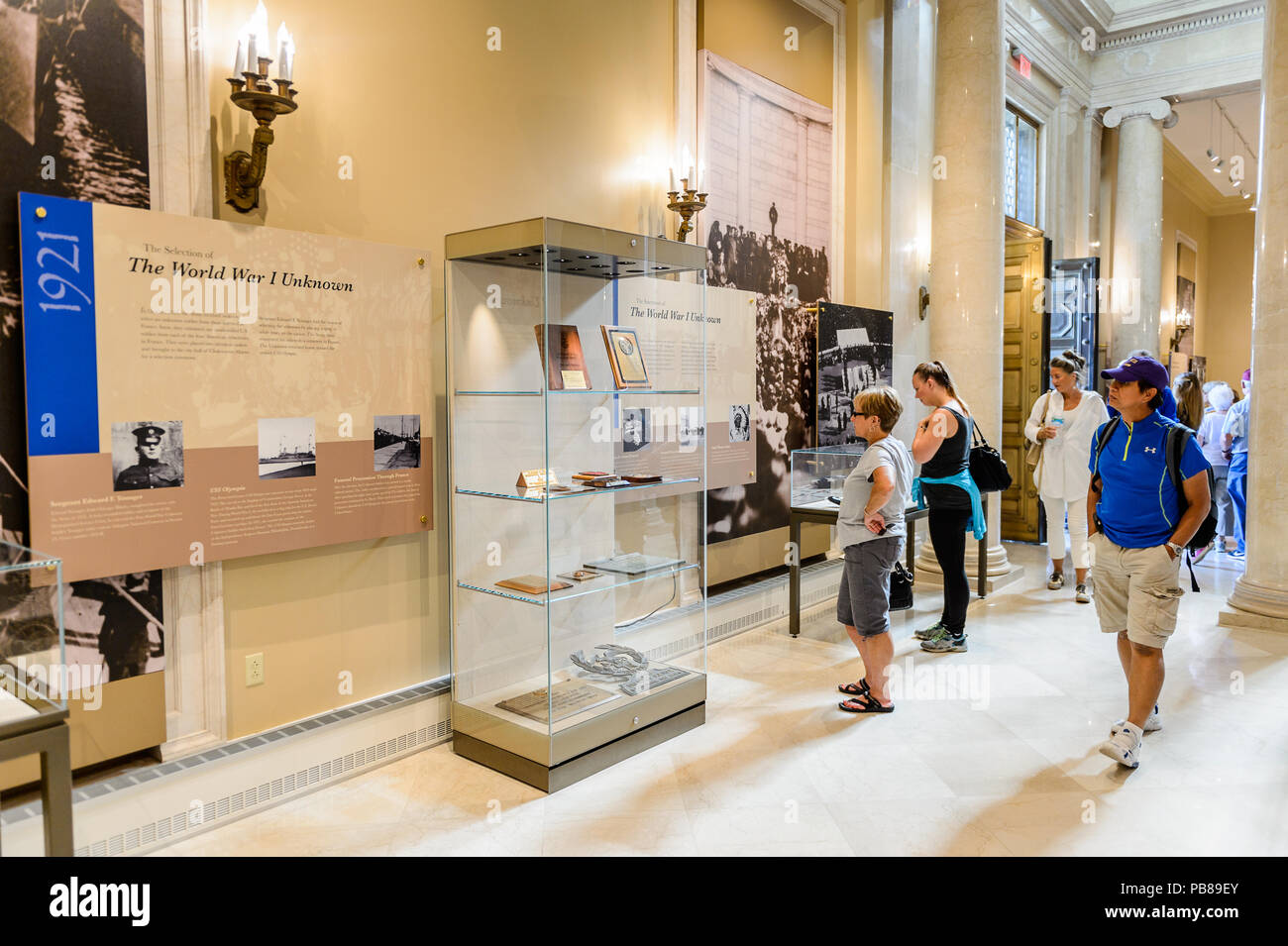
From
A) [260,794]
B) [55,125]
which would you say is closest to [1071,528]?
[260,794]

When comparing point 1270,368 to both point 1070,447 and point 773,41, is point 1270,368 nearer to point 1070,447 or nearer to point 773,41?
point 1070,447

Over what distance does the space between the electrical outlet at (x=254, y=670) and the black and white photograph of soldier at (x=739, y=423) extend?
10.2 ft

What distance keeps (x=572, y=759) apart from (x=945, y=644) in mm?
2708

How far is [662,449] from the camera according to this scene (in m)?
4.03

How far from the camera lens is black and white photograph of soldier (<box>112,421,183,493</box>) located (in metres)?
2.76

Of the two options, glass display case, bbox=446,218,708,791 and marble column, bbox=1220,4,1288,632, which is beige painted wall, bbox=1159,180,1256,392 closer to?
marble column, bbox=1220,4,1288,632

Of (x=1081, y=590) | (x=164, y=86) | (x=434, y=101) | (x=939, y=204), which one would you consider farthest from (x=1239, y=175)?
(x=164, y=86)

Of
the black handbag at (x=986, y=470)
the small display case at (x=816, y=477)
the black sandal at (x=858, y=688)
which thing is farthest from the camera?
the small display case at (x=816, y=477)

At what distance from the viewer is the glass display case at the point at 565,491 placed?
3492 millimetres

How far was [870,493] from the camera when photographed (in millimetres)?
4035

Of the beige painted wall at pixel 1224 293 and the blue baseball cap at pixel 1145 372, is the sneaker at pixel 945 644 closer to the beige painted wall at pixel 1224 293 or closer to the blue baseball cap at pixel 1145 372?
the blue baseball cap at pixel 1145 372

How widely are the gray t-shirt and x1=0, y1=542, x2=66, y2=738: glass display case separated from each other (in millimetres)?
3062

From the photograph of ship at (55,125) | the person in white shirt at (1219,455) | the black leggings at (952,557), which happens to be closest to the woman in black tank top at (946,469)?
the black leggings at (952,557)

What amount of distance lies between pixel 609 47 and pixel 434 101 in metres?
1.26
